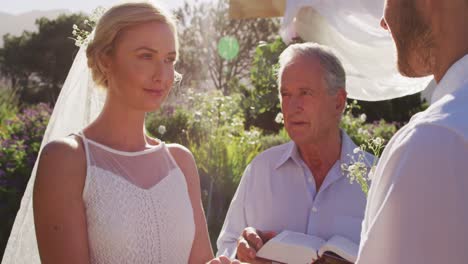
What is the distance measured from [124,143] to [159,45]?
1.44 ft

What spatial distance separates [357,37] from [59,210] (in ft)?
10.1

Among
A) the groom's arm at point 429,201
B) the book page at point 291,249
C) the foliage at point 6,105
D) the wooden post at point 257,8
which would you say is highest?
the groom's arm at point 429,201

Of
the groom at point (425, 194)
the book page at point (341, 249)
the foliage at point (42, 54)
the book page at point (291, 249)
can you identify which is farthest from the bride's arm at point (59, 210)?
the foliage at point (42, 54)

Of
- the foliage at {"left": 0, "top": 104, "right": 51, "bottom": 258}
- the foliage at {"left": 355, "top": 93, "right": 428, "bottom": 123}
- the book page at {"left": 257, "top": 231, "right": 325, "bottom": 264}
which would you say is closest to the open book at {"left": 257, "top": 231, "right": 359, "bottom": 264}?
the book page at {"left": 257, "top": 231, "right": 325, "bottom": 264}

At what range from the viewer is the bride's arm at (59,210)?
2158 mm

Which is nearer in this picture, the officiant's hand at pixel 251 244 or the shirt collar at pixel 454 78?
the shirt collar at pixel 454 78

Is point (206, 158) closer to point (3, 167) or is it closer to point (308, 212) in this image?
point (3, 167)

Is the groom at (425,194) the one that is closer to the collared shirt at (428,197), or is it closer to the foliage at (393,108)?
the collared shirt at (428,197)

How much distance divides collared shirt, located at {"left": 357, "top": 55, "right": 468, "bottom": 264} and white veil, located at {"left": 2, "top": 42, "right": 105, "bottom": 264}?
1918mm

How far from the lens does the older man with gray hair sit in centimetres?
321

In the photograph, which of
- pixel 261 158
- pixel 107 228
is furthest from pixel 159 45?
pixel 261 158

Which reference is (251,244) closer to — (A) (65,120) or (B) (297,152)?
(B) (297,152)

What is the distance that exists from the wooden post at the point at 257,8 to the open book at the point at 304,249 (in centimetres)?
230

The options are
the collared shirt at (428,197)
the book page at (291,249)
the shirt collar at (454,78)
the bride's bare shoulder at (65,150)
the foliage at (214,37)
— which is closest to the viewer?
the collared shirt at (428,197)
